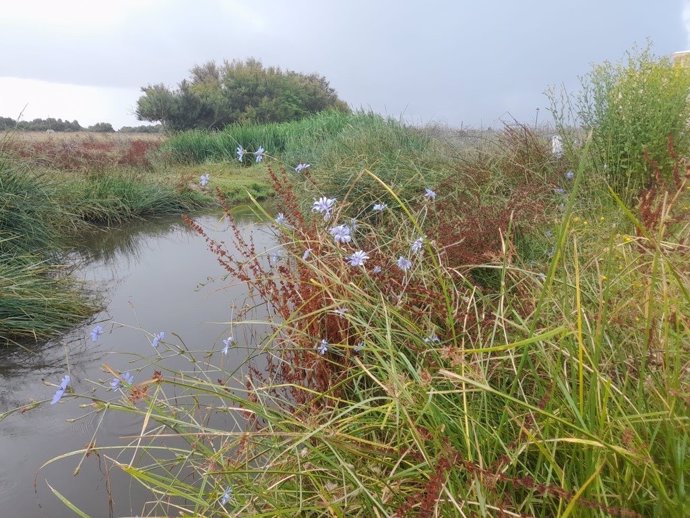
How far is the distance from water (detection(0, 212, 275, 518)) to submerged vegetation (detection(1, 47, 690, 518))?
4.1 inches

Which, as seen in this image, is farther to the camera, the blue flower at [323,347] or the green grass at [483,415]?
the blue flower at [323,347]

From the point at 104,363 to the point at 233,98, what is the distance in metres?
23.6

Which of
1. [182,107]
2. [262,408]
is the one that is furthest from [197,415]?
[182,107]

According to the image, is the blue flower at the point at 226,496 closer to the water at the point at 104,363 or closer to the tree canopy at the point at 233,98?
the water at the point at 104,363

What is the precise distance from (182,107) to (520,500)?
915 inches

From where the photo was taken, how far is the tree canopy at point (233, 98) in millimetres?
22002

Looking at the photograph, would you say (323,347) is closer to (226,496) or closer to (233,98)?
(226,496)

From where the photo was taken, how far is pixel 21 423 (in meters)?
2.53

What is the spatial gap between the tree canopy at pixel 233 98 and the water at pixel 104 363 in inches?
699

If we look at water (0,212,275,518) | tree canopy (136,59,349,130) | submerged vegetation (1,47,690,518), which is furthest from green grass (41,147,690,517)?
tree canopy (136,59,349,130)

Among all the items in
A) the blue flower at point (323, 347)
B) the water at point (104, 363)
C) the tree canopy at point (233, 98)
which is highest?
the tree canopy at point (233, 98)

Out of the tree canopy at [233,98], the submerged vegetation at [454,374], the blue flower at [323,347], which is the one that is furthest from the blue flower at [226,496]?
the tree canopy at [233,98]

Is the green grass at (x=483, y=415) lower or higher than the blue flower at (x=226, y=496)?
higher

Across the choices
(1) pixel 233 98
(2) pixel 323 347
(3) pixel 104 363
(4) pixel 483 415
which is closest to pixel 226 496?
(2) pixel 323 347
